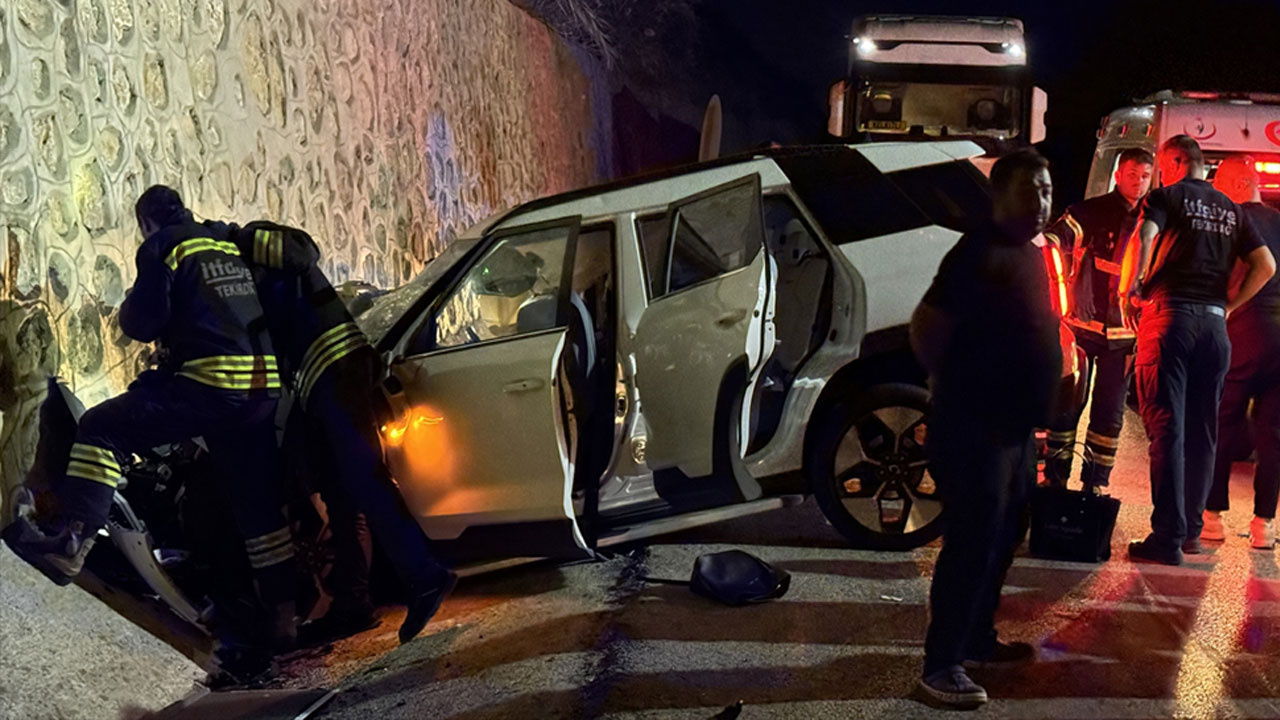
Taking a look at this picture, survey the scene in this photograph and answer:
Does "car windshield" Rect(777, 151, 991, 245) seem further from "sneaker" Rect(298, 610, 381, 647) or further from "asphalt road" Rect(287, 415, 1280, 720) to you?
"sneaker" Rect(298, 610, 381, 647)

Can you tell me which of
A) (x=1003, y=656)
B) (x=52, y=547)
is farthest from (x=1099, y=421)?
(x=52, y=547)

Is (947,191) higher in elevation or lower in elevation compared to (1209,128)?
lower

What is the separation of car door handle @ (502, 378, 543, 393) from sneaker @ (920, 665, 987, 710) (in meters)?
1.86

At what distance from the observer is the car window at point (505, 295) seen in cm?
470

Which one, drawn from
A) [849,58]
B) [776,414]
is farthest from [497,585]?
[849,58]

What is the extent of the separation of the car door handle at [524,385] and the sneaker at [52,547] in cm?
161

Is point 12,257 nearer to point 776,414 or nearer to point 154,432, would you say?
point 154,432

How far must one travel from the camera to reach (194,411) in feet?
13.2

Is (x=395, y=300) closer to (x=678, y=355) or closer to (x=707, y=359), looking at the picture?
(x=678, y=355)

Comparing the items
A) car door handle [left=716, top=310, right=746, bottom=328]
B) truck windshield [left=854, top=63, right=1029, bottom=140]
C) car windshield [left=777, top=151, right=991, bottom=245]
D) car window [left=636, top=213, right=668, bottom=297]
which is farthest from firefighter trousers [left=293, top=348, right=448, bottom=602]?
truck windshield [left=854, top=63, right=1029, bottom=140]

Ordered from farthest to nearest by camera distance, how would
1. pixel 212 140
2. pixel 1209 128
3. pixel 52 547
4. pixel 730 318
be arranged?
pixel 1209 128
pixel 212 140
pixel 730 318
pixel 52 547

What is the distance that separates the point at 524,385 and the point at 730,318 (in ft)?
3.18

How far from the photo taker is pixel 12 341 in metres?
4.21

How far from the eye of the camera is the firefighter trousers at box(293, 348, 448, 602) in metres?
4.29
